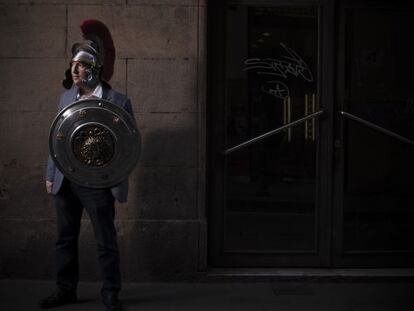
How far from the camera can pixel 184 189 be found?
22.2ft

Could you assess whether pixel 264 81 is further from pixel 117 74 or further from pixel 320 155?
pixel 117 74

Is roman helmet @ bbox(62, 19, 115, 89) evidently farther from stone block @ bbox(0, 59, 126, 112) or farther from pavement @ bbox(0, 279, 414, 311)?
pavement @ bbox(0, 279, 414, 311)

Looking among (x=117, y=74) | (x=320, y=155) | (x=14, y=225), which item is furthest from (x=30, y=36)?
(x=320, y=155)

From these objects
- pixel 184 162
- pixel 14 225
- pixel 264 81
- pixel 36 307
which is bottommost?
pixel 36 307

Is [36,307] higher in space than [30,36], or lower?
lower

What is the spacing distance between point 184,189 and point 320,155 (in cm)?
132

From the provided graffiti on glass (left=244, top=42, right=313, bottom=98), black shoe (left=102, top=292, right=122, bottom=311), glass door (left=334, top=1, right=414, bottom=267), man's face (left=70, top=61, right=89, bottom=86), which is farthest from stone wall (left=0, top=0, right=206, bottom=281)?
glass door (left=334, top=1, right=414, bottom=267)

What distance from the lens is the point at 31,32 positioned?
22.0ft

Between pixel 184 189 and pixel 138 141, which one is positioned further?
pixel 184 189

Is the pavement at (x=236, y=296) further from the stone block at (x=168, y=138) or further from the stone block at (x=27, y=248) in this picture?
the stone block at (x=168, y=138)

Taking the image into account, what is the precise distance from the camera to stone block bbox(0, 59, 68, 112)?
22.0 ft

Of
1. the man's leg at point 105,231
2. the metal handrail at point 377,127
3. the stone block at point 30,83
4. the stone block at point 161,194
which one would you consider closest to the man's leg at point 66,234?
the man's leg at point 105,231

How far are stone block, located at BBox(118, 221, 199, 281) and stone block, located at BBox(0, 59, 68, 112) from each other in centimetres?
131

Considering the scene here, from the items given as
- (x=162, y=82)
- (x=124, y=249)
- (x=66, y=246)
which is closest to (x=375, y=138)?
(x=162, y=82)
